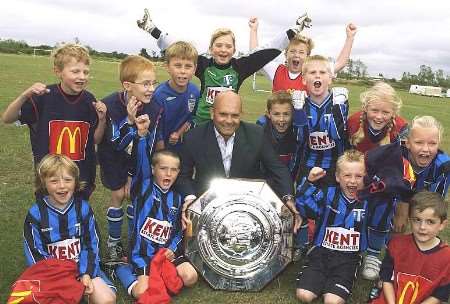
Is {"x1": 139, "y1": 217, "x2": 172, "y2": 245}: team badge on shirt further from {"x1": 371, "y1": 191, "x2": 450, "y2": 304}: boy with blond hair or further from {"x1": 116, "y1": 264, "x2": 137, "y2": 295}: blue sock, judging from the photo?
{"x1": 371, "y1": 191, "x2": 450, "y2": 304}: boy with blond hair

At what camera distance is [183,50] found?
209 inches

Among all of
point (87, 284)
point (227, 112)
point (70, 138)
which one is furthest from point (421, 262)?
point (70, 138)

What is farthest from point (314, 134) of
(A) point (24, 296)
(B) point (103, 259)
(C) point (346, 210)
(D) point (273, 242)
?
(A) point (24, 296)

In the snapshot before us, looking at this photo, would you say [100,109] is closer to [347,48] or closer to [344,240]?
[344,240]

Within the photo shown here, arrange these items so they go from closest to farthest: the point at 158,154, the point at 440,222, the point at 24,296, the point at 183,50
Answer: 1. the point at 24,296
2. the point at 440,222
3. the point at 158,154
4. the point at 183,50

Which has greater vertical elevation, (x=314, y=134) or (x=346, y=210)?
(x=314, y=134)

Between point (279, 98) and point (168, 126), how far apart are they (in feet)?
4.13

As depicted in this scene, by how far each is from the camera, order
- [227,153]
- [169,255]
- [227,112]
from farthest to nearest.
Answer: [227,153] < [227,112] < [169,255]

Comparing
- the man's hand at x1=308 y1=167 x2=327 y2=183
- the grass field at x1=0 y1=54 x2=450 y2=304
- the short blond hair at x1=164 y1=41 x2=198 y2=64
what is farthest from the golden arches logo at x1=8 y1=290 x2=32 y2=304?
the short blond hair at x1=164 y1=41 x2=198 y2=64

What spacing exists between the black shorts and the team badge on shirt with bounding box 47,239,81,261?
1.88 m

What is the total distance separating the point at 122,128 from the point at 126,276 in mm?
1296

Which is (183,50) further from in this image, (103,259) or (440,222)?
(440,222)

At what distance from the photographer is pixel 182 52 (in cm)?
530

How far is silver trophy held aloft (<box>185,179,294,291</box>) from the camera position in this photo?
4281 mm
